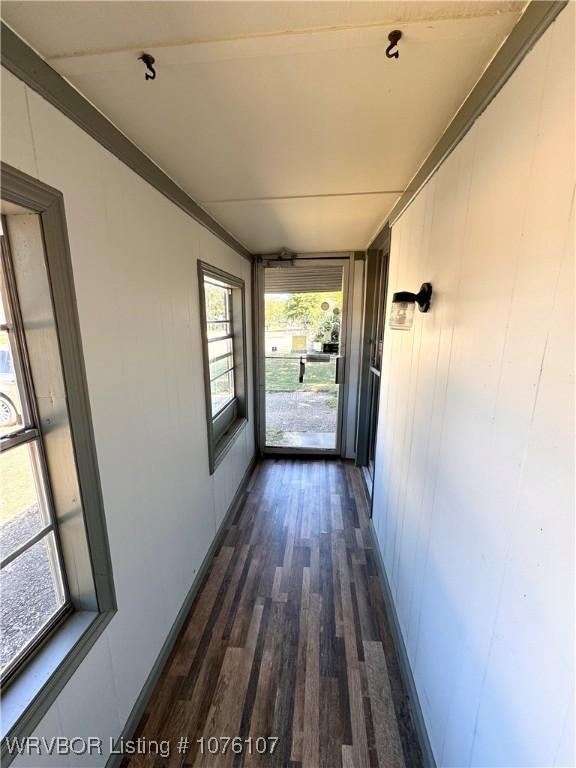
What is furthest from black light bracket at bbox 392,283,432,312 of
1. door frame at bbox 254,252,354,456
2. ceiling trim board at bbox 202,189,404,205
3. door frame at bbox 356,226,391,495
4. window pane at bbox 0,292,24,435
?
door frame at bbox 254,252,354,456

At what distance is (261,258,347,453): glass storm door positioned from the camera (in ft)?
11.3

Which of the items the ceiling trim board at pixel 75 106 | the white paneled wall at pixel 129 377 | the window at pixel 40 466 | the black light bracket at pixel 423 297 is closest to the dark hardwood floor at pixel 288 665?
the white paneled wall at pixel 129 377

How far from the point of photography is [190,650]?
5.38 feet

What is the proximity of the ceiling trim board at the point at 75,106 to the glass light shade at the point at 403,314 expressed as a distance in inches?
51.6

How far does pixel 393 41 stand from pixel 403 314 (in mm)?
974

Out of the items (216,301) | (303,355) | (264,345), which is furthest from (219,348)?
(303,355)

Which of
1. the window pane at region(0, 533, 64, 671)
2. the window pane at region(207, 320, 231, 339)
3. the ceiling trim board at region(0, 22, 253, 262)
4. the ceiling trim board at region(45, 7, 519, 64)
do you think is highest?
the ceiling trim board at region(45, 7, 519, 64)

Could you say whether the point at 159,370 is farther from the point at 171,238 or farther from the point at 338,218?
the point at 338,218

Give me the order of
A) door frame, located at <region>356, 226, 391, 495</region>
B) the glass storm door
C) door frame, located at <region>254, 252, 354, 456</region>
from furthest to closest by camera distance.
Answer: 1. the glass storm door
2. door frame, located at <region>254, 252, 354, 456</region>
3. door frame, located at <region>356, 226, 391, 495</region>

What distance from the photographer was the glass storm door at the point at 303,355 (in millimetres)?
3449

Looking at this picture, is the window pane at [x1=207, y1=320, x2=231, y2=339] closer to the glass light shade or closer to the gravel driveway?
the glass light shade

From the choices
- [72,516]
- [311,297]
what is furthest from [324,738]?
[311,297]

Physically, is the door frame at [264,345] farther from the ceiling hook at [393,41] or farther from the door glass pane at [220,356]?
the ceiling hook at [393,41]

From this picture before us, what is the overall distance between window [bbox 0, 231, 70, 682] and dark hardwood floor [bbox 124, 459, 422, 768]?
32.0 inches
